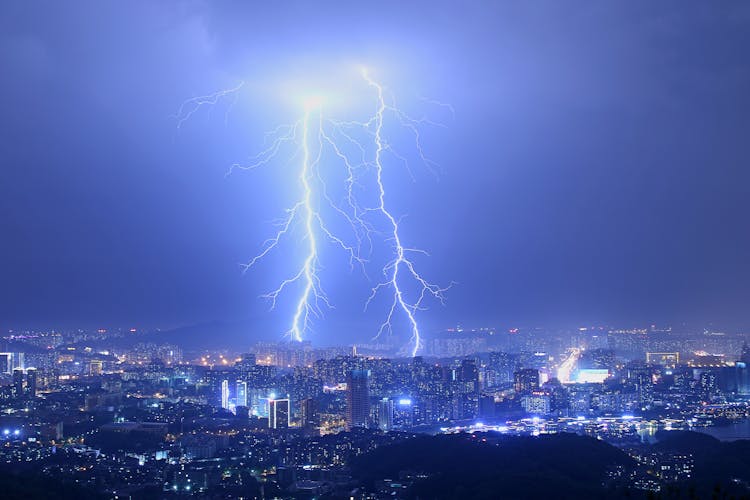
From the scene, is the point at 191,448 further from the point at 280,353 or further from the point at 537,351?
the point at 537,351

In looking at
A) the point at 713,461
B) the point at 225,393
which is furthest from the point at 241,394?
the point at 713,461

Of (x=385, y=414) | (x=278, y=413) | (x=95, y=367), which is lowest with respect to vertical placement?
(x=385, y=414)

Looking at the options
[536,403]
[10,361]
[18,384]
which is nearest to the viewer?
[18,384]

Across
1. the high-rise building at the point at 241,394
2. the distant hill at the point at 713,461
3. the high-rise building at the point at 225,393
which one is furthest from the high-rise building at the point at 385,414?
the distant hill at the point at 713,461

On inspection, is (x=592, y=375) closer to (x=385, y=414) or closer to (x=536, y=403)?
(x=536, y=403)

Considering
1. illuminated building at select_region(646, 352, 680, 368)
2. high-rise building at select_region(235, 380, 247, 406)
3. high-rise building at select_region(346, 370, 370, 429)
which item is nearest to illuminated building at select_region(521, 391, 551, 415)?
high-rise building at select_region(346, 370, 370, 429)

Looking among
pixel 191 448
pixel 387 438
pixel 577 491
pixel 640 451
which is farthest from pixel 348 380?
pixel 577 491

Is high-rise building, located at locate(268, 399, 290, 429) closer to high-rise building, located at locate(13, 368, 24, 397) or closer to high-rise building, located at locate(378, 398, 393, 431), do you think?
high-rise building, located at locate(378, 398, 393, 431)
